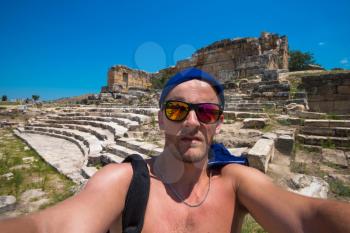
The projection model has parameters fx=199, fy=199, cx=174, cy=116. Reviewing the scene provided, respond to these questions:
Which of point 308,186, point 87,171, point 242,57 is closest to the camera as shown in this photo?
point 308,186

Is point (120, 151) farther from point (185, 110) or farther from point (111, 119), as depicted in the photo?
point (111, 119)

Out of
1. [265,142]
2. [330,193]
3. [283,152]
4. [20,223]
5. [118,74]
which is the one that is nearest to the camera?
[20,223]

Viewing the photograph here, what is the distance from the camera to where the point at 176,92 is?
164 centimetres

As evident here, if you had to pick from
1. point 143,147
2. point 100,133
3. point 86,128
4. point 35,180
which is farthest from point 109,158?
point 86,128

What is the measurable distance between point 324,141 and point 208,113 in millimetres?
5224

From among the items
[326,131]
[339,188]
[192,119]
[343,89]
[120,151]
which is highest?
[343,89]

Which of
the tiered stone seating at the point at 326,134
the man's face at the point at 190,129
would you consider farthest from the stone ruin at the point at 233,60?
the man's face at the point at 190,129

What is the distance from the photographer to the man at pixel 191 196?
1.04 m

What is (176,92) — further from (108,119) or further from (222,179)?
(108,119)

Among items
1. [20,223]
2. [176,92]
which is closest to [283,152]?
[176,92]

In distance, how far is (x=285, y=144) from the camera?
182 inches

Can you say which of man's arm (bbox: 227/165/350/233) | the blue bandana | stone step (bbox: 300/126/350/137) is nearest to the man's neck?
man's arm (bbox: 227/165/350/233)

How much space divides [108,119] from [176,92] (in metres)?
8.98

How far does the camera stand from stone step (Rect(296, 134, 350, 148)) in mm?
5141
